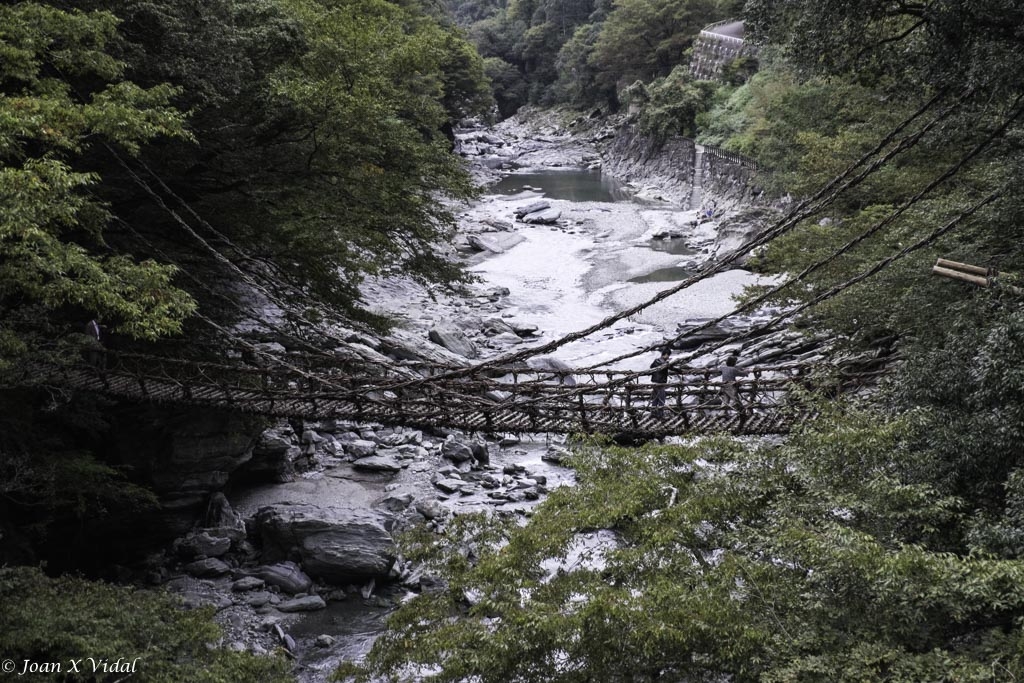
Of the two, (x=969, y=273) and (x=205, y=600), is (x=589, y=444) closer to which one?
(x=969, y=273)

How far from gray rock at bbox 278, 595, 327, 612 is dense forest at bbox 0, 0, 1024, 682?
1.86 meters

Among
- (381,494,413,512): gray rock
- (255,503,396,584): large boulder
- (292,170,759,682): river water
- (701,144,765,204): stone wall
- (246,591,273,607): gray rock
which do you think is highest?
(701,144,765,204): stone wall

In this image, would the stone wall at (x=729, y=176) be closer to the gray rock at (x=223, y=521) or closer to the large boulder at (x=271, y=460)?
the large boulder at (x=271, y=460)

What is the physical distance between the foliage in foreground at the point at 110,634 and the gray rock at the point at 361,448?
5262 millimetres

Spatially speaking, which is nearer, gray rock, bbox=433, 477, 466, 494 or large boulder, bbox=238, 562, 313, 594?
large boulder, bbox=238, 562, 313, 594

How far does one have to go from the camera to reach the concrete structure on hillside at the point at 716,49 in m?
30.6

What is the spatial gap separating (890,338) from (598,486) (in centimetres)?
563

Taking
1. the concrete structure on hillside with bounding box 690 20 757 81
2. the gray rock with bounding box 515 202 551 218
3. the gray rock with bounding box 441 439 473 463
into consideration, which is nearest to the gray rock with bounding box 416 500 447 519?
the gray rock with bounding box 441 439 473 463

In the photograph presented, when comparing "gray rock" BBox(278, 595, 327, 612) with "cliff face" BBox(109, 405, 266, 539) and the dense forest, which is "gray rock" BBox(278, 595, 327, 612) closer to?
the dense forest

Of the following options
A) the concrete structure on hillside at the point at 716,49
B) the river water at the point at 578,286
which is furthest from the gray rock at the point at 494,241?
the concrete structure on hillside at the point at 716,49

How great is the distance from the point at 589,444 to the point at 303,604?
376 centimetres

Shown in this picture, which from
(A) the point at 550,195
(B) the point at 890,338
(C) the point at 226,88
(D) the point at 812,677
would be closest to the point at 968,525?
(D) the point at 812,677

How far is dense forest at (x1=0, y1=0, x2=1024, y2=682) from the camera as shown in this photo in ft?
12.9

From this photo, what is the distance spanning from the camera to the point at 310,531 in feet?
26.7
